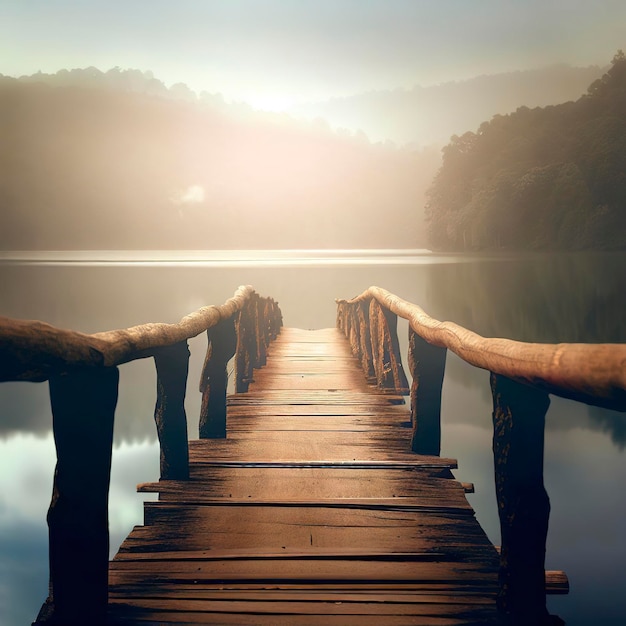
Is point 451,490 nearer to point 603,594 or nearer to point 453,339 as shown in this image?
point 453,339

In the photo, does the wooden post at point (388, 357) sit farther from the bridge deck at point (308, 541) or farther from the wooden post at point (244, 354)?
the bridge deck at point (308, 541)

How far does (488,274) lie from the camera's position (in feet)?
226

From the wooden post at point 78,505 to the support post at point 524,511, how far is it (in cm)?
142

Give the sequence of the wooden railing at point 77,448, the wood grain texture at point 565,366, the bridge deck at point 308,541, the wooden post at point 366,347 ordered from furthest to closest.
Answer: the wooden post at point 366,347 → the bridge deck at point 308,541 → the wooden railing at point 77,448 → the wood grain texture at point 565,366

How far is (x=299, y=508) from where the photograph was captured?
3352mm

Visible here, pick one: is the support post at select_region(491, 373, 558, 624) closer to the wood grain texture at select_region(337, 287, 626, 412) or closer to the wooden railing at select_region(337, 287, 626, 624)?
the wooden railing at select_region(337, 287, 626, 624)

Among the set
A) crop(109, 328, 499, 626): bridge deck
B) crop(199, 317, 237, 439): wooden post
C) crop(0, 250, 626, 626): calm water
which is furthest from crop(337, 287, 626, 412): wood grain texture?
crop(0, 250, 626, 626): calm water

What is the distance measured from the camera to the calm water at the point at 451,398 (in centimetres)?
1540

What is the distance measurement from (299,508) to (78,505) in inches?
59.7

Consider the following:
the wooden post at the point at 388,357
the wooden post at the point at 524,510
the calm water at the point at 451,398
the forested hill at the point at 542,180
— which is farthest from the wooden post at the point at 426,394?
the forested hill at the point at 542,180

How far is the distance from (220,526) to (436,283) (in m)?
69.3

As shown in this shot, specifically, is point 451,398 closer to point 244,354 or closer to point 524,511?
point 244,354

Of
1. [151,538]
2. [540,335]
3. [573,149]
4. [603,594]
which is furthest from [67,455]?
[573,149]

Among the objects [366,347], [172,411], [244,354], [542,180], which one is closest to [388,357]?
[366,347]
